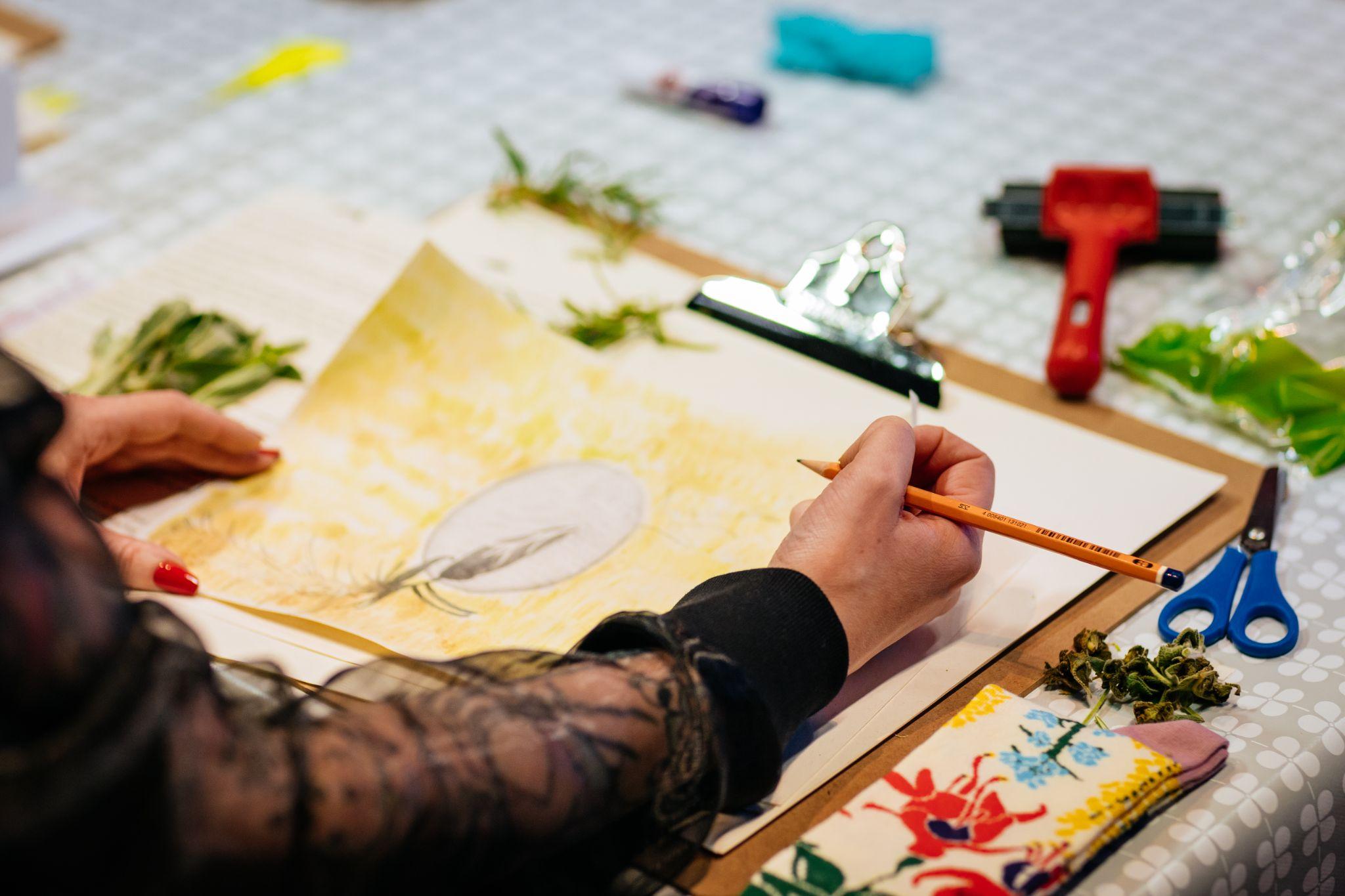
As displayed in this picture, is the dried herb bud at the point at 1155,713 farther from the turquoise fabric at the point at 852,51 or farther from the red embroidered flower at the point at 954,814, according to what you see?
the turquoise fabric at the point at 852,51

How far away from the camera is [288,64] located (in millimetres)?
1468

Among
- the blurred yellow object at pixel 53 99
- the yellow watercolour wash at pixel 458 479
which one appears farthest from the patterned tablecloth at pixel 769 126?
the yellow watercolour wash at pixel 458 479

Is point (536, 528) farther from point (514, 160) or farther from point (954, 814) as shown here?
point (514, 160)

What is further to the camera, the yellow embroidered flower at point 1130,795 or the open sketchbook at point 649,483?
the open sketchbook at point 649,483

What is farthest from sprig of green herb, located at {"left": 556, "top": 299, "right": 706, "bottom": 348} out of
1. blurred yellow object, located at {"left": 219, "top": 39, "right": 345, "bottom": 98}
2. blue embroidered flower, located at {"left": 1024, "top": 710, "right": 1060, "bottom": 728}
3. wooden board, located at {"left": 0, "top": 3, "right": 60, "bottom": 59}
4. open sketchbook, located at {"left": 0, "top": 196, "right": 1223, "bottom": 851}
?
wooden board, located at {"left": 0, "top": 3, "right": 60, "bottom": 59}

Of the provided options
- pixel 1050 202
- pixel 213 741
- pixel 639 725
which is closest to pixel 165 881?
pixel 213 741

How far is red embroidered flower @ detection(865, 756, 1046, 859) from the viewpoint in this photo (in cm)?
55

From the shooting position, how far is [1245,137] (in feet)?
4.00

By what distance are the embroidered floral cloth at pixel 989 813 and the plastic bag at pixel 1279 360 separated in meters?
0.34

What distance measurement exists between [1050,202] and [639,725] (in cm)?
71

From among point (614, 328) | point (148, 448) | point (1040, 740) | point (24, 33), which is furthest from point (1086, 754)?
point (24, 33)

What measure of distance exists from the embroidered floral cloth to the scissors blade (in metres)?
0.18

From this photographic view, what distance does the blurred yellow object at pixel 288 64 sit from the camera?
144 cm

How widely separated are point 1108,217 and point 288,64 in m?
1.01
